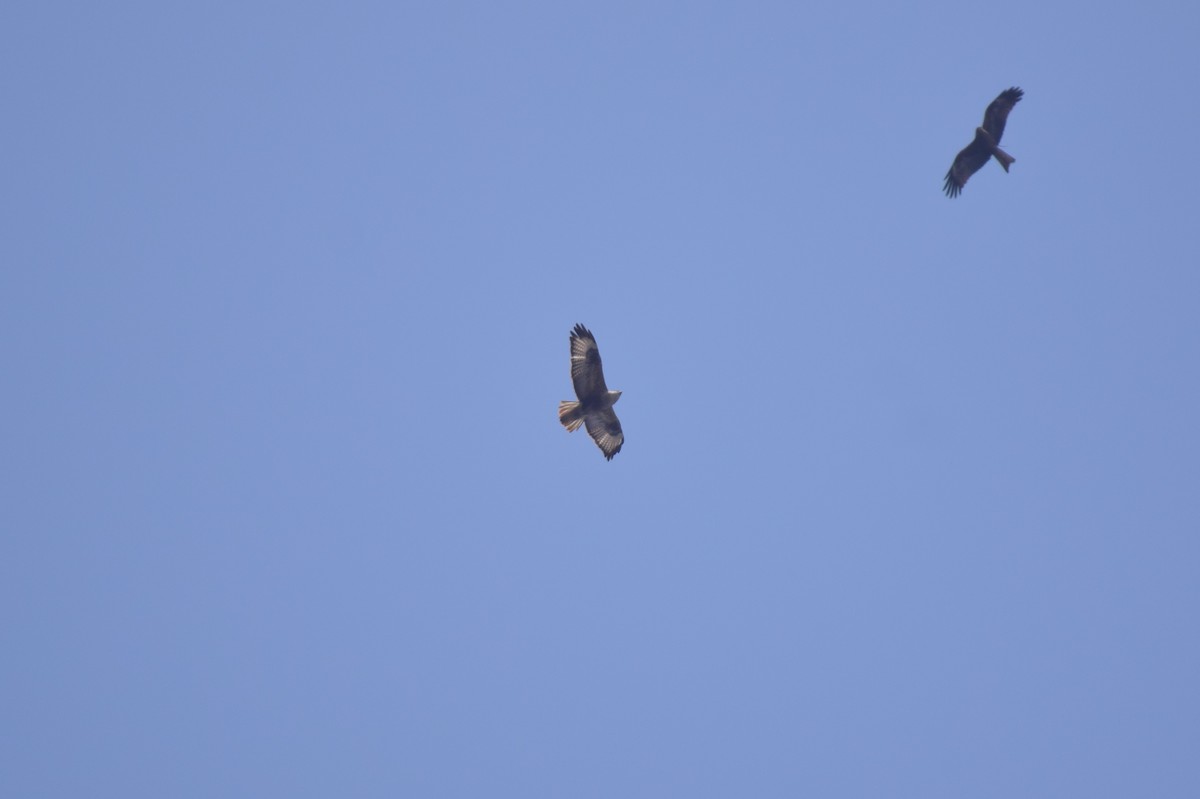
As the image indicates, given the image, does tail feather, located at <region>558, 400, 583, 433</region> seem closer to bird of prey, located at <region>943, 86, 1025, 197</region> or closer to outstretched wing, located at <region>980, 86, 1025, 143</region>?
bird of prey, located at <region>943, 86, 1025, 197</region>

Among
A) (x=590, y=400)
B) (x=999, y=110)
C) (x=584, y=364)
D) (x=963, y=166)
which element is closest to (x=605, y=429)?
(x=590, y=400)

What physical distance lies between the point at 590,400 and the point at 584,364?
815 mm

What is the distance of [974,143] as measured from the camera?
2778 cm

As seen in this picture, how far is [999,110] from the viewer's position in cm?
2702

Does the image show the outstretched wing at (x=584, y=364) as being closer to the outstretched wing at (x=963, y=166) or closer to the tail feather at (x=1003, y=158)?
the outstretched wing at (x=963, y=166)

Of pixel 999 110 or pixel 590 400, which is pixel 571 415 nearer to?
pixel 590 400

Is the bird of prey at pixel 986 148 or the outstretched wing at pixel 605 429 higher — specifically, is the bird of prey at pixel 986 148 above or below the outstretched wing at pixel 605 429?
above

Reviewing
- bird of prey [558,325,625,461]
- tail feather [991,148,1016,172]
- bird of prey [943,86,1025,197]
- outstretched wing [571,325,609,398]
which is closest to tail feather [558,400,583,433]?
bird of prey [558,325,625,461]

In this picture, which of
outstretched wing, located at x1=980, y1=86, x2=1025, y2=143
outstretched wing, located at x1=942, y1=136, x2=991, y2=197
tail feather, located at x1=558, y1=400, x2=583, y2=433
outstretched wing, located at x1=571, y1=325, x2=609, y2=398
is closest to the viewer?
outstretched wing, located at x1=571, y1=325, x2=609, y2=398

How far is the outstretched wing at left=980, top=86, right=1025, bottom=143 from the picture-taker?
26766mm

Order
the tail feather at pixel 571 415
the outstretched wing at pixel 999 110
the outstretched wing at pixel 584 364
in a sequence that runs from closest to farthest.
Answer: the outstretched wing at pixel 584 364, the tail feather at pixel 571 415, the outstretched wing at pixel 999 110

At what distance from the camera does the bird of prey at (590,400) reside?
25.2 metres

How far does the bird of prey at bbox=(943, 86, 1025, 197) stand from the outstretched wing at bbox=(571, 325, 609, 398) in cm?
868

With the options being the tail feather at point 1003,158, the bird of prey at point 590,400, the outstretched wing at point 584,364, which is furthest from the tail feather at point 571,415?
the tail feather at point 1003,158
